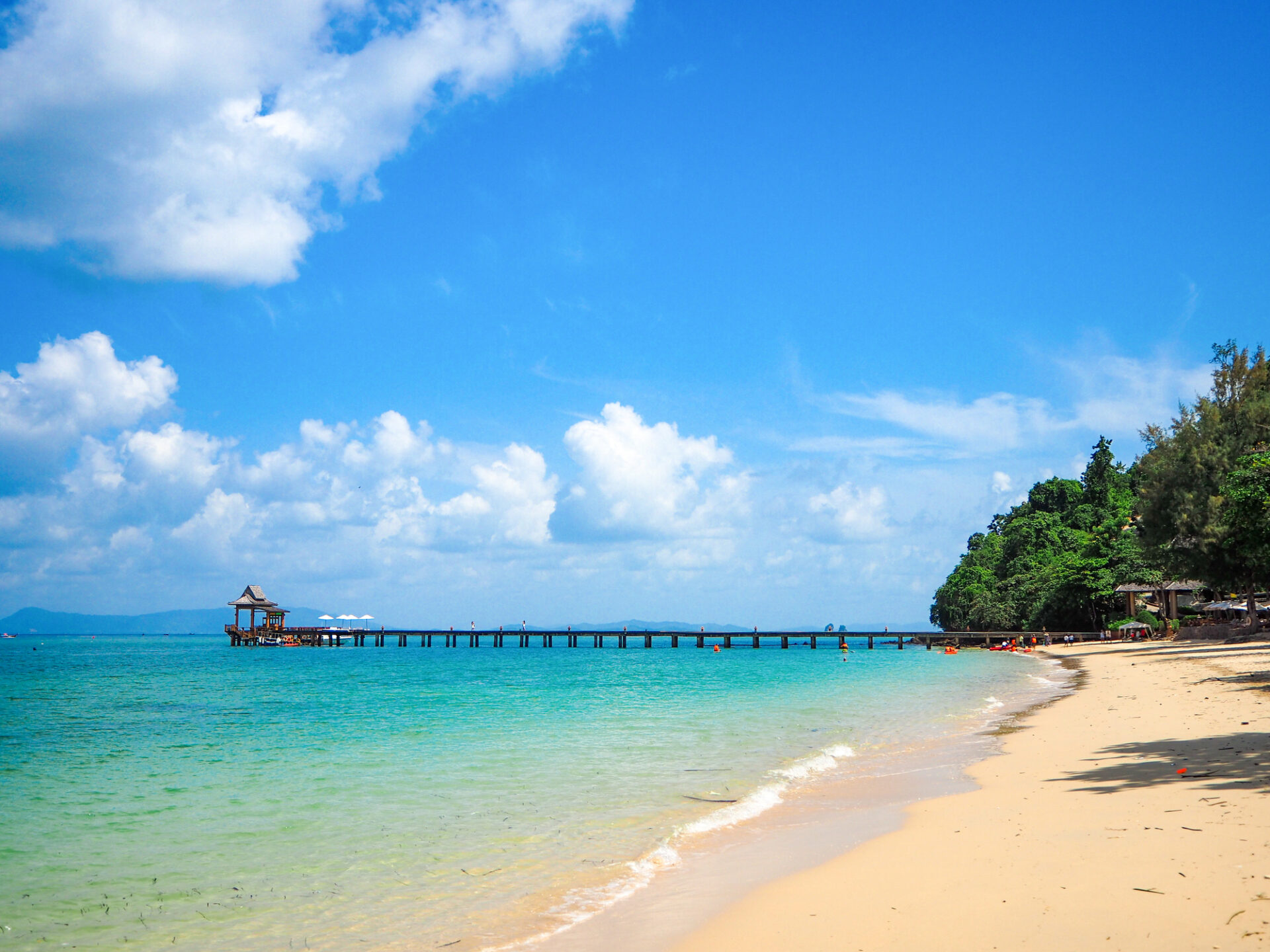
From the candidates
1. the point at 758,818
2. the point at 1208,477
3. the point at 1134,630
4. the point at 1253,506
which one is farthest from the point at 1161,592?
the point at 758,818

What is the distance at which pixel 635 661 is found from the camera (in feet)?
247

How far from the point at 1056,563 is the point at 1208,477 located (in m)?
45.6

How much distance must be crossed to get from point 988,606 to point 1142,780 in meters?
85.3

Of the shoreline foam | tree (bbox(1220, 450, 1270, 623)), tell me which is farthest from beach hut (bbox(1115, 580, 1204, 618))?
the shoreline foam

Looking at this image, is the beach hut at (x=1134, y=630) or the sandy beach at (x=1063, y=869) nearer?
the sandy beach at (x=1063, y=869)

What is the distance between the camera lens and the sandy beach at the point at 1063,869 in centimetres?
526

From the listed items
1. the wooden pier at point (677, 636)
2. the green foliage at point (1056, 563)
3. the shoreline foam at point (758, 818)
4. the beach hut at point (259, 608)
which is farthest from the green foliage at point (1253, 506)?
the beach hut at point (259, 608)

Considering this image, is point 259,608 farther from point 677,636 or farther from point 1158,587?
point 1158,587

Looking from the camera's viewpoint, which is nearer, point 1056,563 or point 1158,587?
point 1158,587

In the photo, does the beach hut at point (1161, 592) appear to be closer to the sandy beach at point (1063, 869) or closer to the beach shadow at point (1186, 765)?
the beach shadow at point (1186, 765)

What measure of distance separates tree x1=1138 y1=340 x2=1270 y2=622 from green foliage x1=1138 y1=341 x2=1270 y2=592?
32 mm

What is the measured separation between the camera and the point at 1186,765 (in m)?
9.83

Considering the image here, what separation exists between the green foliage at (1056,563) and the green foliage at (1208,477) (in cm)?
1248

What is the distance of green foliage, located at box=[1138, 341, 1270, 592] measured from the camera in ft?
112
